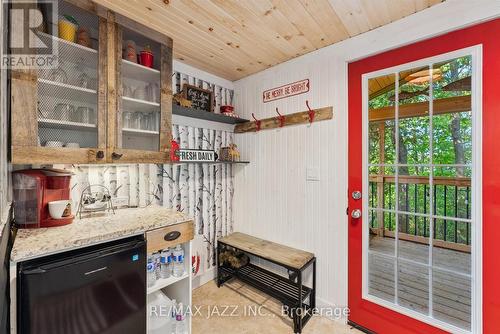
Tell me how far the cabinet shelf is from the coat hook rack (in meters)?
1.51

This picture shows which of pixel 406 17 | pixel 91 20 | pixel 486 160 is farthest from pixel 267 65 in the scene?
pixel 486 160

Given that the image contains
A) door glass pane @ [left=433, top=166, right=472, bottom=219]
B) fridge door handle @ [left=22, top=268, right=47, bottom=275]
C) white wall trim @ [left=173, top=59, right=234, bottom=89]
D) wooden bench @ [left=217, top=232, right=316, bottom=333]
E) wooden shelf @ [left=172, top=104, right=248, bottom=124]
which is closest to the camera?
fridge door handle @ [left=22, top=268, right=47, bottom=275]

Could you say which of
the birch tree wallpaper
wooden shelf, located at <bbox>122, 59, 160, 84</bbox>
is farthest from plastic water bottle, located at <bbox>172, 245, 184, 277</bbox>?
wooden shelf, located at <bbox>122, 59, 160, 84</bbox>

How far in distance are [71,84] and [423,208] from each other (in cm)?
251

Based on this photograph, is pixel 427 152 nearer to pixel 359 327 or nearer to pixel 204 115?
pixel 359 327

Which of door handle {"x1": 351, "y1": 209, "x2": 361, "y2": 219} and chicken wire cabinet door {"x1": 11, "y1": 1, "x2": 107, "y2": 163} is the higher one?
chicken wire cabinet door {"x1": 11, "y1": 1, "x2": 107, "y2": 163}

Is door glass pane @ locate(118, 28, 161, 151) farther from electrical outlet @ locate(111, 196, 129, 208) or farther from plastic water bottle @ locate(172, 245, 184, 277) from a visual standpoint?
plastic water bottle @ locate(172, 245, 184, 277)

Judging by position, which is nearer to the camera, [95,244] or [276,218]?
[95,244]

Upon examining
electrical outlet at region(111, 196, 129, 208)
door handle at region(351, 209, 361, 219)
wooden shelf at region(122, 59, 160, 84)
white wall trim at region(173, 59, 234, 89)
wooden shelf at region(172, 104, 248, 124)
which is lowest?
door handle at region(351, 209, 361, 219)

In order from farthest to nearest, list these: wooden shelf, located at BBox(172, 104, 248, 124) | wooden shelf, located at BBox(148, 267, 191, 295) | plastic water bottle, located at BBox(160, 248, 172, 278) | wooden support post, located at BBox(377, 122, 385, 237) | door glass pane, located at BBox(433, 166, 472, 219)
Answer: wooden shelf, located at BBox(172, 104, 248, 124) → wooden support post, located at BBox(377, 122, 385, 237) → plastic water bottle, located at BBox(160, 248, 172, 278) → wooden shelf, located at BBox(148, 267, 191, 295) → door glass pane, located at BBox(433, 166, 472, 219)

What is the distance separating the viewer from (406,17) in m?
1.60

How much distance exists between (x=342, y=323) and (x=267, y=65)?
2507 mm

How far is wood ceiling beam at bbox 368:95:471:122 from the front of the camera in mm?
1475

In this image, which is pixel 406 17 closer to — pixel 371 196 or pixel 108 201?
pixel 371 196
